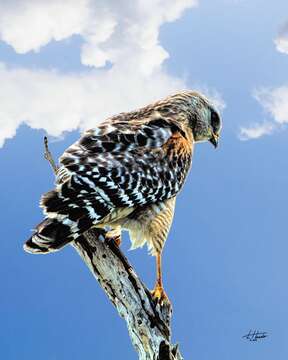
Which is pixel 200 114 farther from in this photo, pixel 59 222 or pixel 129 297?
pixel 59 222

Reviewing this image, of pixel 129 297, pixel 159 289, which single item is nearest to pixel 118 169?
pixel 129 297

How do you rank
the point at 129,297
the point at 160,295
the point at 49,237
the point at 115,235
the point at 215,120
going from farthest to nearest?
the point at 215,120 < the point at 115,235 < the point at 160,295 < the point at 129,297 < the point at 49,237

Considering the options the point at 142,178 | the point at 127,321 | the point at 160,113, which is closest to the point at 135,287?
the point at 127,321


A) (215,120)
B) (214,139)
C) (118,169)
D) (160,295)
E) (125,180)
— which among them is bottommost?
(160,295)

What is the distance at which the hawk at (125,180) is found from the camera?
248 inches

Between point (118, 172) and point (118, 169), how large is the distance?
0.15 ft

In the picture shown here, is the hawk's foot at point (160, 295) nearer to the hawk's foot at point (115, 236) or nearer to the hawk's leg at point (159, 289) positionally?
the hawk's leg at point (159, 289)

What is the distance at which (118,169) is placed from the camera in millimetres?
7129

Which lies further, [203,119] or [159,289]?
[203,119]

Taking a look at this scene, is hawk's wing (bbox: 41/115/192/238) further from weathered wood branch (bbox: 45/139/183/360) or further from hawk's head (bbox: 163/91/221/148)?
hawk's head (bbox: 163/91/221/148)

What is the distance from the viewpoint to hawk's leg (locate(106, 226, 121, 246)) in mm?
7544

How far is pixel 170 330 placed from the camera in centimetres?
737

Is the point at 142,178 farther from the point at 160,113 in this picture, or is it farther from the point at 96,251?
the point at 160,113

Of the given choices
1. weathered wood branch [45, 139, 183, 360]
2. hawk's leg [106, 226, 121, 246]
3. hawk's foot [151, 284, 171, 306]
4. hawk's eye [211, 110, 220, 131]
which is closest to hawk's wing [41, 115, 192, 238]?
hawk's leg [106, 226, 121, 246]
